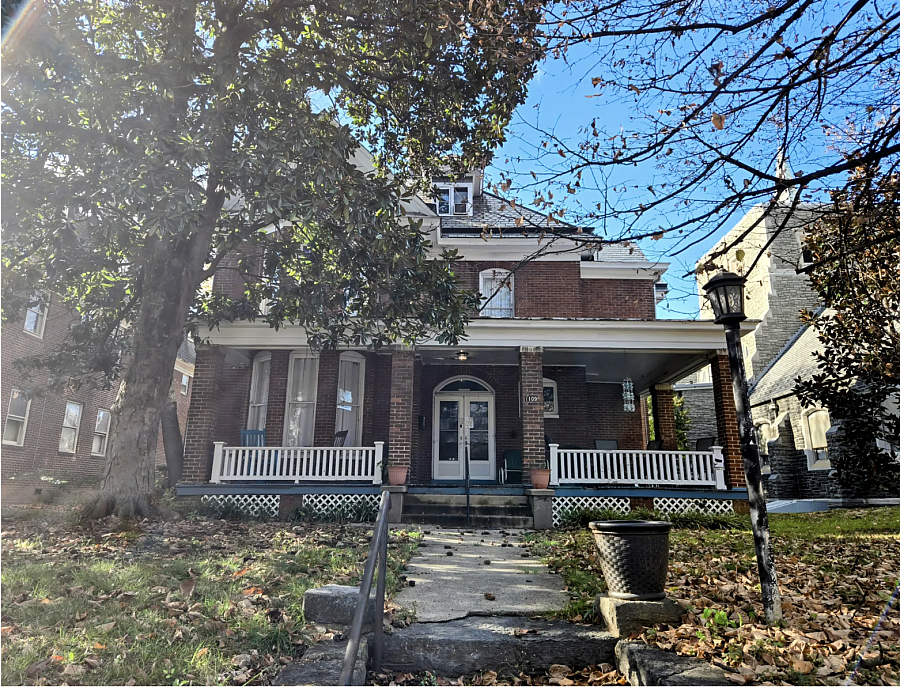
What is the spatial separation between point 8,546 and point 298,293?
19.9 feet

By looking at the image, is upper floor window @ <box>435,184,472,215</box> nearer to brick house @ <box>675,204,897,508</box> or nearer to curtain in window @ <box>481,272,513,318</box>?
curtain in window @ <box>481,272,513,318</box>

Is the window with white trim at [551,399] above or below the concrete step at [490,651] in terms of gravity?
above

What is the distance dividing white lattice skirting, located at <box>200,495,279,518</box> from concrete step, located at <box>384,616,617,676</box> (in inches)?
342

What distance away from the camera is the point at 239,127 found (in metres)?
9.02

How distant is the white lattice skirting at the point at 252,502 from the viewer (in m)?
12.2

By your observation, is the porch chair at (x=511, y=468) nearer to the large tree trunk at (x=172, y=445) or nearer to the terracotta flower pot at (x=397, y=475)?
the terracotta flower pot at (x=397, y=475)

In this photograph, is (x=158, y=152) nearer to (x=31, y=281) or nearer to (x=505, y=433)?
(x=31, y=281)

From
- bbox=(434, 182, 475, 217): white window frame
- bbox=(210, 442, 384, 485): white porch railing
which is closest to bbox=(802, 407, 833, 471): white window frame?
bbox=(434, 182, 475, 217): white window frame

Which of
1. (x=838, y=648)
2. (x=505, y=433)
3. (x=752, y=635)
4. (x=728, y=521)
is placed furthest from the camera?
(x=505, y=433)

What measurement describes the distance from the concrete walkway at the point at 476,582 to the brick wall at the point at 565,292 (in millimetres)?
8312

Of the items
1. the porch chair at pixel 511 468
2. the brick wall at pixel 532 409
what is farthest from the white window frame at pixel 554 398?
the brick wall at pixel 532 409

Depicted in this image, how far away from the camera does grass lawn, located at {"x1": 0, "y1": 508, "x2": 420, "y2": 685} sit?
143 inches

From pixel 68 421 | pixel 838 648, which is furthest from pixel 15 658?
pixel 68 421

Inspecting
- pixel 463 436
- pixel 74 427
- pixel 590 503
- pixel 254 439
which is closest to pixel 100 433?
pixel 74 427
